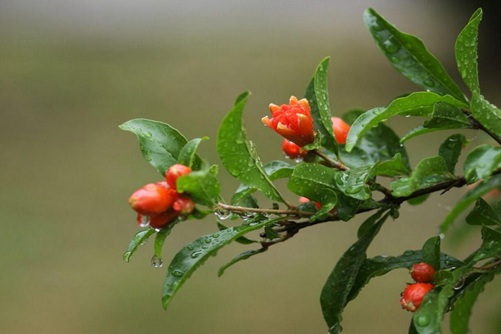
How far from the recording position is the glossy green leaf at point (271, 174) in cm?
79

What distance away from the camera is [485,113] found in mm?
710

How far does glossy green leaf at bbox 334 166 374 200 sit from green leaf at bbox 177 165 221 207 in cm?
13

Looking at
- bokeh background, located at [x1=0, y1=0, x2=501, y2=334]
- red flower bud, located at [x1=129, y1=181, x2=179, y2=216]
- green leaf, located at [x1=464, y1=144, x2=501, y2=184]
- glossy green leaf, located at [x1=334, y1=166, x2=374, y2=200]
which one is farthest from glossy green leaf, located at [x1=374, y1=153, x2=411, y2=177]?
bokeh background, located at [x1=0, y1=0, x2=501, y2=334]

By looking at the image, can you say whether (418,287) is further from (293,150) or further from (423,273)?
(293,150)

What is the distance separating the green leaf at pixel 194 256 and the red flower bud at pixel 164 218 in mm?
45

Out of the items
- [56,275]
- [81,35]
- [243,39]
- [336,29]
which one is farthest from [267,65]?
[56,275]

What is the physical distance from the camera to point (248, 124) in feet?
17.6

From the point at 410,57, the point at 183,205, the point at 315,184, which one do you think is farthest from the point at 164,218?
the point at 410,57

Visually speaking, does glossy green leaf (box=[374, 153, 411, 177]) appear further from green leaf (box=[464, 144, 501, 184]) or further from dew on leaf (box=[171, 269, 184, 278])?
dew on leaf (box=[171, 269, 184, 278])

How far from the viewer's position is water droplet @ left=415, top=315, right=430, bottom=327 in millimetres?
656

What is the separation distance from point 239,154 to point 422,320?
0.23 meters

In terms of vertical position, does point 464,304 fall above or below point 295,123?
below

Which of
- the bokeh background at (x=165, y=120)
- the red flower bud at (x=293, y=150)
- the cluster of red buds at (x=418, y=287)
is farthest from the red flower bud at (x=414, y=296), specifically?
the bokeh background at (x=165, y=120)

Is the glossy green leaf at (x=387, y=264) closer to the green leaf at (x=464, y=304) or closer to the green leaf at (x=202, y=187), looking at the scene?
the green leaf at (x=464, y=304)
